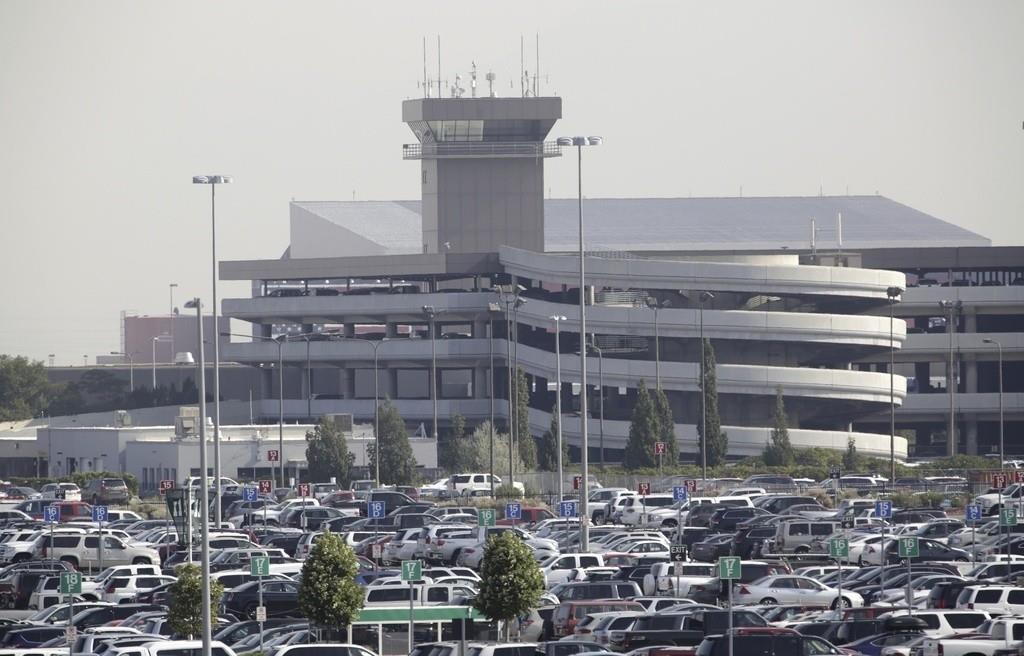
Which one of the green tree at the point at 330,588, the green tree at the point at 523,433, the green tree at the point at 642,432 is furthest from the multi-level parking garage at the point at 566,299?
the green tree at the point at 330,588

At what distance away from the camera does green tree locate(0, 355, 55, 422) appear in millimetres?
175000

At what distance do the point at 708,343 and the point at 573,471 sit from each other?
1216cm

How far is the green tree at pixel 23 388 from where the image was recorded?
17500 centimetres

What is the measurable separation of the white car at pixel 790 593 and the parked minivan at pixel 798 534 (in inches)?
461

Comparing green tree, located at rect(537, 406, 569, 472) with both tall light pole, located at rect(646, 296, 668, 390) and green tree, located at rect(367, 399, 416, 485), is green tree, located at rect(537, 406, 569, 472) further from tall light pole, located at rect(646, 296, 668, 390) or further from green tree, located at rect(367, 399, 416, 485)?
green tree, located at rect(367, 399, 416, 485)

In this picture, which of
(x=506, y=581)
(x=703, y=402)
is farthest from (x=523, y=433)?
(x=506, y=581)

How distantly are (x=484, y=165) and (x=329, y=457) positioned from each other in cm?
4091

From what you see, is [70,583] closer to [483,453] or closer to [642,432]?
[642,432]

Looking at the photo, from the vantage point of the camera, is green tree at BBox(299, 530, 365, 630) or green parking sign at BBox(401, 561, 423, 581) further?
green tree at BBox(299, 530, 365, 630)

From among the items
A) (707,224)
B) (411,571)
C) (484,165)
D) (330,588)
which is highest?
(484,165)

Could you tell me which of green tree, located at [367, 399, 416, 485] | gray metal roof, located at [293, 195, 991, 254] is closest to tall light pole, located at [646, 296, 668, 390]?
green tree, located at [367, 399, 416, 485]

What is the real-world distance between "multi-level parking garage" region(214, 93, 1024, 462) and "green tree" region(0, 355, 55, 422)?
28.9 metres

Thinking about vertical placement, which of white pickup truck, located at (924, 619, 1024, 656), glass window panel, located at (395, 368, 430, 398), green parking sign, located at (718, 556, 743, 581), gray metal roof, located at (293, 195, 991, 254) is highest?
gray metal roof, located at (293, 195, 991, 254)

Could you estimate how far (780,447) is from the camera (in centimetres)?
10850
